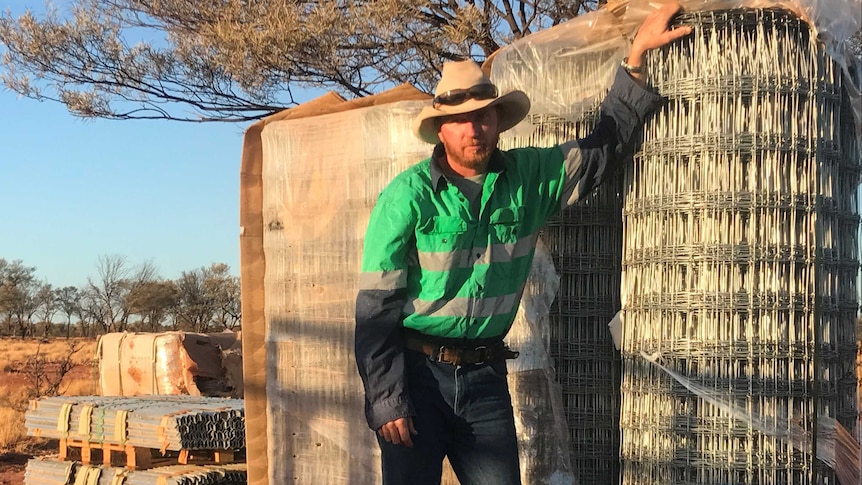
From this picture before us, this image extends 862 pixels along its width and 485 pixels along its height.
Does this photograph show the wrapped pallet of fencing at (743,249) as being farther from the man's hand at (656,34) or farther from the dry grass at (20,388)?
the dry grass at (20,388)

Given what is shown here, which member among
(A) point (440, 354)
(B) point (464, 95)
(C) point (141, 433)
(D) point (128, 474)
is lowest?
(D) point (128, 474)

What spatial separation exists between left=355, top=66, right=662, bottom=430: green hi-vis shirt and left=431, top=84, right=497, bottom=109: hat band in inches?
6.8

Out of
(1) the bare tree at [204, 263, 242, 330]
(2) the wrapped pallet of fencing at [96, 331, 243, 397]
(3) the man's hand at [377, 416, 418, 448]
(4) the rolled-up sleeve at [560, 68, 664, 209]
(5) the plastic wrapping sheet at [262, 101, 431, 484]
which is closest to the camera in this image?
(3) the man's hand at [377, 416, 418, 448]

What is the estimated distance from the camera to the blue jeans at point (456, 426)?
114 inches

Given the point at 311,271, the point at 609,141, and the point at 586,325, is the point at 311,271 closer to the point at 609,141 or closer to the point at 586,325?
the point at 586,325

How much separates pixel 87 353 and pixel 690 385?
26.6 metres

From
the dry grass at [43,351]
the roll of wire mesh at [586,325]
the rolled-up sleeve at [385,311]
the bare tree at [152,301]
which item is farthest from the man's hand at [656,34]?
the bare tree at [152,301]

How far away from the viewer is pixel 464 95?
2.97 metres

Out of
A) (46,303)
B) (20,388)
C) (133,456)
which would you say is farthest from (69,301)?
(133,456)

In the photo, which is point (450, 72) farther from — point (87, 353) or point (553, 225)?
point (87, 353)

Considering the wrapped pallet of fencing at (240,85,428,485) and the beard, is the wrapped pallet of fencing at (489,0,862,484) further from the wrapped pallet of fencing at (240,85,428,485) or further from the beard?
the wrapped pallet of fencing at (240,85,428,485)

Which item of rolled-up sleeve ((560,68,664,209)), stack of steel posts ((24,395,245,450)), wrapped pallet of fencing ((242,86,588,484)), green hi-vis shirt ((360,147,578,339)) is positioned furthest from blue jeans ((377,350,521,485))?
stack of steel posts ((24,395,245,450))

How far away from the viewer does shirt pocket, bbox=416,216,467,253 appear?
288cm

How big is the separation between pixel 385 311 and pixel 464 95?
77 cm
